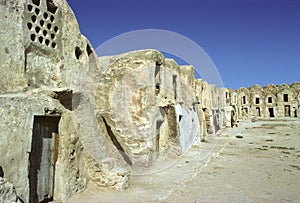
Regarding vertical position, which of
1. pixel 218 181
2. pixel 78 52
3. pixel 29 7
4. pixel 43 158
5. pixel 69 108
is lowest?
pixel 218 181

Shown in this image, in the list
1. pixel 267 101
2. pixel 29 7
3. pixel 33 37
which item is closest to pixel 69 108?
pixel 33 37

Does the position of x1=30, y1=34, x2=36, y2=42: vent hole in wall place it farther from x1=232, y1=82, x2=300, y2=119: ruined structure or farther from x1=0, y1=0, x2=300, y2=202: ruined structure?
x1=232, y1=82, x2=300, y2=119: ruined structure

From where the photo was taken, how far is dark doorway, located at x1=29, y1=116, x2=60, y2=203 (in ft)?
15.0

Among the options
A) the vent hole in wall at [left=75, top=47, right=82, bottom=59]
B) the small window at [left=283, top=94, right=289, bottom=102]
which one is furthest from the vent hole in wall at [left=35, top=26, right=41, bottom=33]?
the small window at [left=283, top=94, right=289, bottom=102]

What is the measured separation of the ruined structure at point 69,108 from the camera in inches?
171

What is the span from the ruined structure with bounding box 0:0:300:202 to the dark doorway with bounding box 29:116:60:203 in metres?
0.02

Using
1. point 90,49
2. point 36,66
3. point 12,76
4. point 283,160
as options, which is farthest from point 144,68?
point 283,160

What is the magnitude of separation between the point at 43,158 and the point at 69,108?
1.14 m

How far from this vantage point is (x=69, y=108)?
5.40 m

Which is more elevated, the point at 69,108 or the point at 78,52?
the point at 78,52

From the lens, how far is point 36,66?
5.56 m

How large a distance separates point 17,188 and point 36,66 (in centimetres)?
269

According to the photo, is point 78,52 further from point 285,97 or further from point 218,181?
point 285,97

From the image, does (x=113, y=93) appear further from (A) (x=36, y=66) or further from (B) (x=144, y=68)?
(A) (x=36, y=66)
